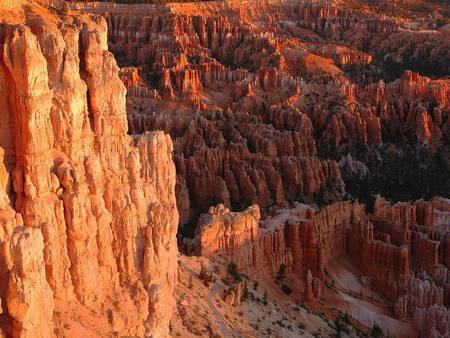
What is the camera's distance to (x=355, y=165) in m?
37.1

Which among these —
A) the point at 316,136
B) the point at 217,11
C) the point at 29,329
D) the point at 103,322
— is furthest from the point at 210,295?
the point at 217,11

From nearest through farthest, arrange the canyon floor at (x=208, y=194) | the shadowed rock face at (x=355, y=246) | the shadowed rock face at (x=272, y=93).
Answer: the canyon floor at (x=208, y=194), the shadowed rock face at (x=355, y=246), the shadowed rock face at (x=272, y=93)

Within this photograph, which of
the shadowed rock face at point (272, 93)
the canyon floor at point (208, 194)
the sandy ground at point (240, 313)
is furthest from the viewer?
the shadowed rock face at point (272, 93)

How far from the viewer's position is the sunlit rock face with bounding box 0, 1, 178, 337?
838 cm

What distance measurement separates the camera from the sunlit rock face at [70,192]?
27.5ft

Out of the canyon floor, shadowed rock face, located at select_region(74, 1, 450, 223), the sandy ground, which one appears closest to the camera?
the canyon floor

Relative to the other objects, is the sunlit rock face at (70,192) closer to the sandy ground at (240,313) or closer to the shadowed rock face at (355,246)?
the sandy ground at (240,313)

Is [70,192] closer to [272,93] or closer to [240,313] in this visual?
[240,313]

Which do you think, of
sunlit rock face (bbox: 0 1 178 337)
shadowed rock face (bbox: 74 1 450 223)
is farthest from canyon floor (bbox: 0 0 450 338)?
shadowed rock face (bbox: 74 1 450 223)

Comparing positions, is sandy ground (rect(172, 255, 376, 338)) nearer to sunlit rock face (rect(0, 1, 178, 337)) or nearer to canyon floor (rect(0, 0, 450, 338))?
canyon floor (rect(0, 0, 450, 338))

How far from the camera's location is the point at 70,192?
9477 millimetres

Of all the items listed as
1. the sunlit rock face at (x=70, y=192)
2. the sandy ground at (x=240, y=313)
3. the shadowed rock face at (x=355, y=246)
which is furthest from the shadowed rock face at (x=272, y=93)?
the sunlit rock face at (x=70, y=192)

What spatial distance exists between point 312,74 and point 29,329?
163 feet

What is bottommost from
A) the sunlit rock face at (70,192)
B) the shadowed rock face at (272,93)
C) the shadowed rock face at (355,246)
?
the shadowed rock face at (272,93)
